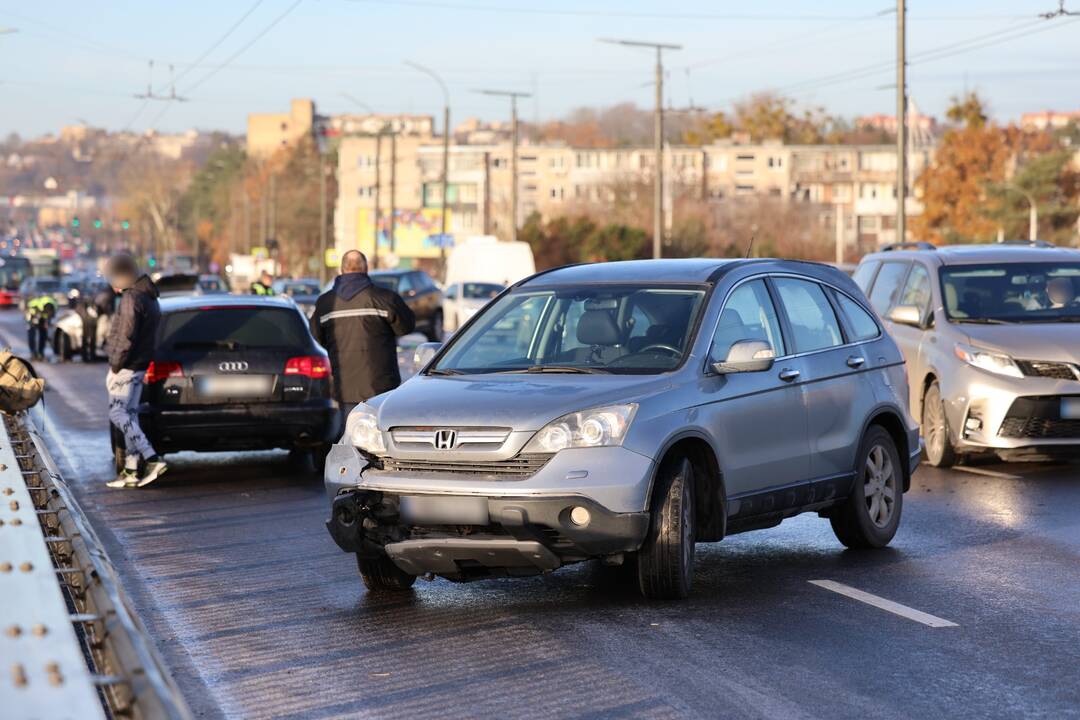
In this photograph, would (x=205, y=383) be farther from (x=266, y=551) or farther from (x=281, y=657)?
(x=281, y=657)

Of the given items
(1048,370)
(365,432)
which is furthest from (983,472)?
(365,432)

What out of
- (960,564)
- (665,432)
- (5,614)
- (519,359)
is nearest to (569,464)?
(665,432)

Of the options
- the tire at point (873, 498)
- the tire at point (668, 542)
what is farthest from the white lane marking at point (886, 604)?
the tire at point (873, 498)

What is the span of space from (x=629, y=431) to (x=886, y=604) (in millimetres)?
1493

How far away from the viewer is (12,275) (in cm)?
9969

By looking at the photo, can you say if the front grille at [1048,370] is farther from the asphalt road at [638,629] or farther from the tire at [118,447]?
the tire at [118,447]

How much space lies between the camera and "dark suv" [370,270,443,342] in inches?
1683

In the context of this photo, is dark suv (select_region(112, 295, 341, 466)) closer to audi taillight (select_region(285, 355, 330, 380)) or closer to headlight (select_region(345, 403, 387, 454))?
audi taillight (select_region(285, 355, 330, 380))

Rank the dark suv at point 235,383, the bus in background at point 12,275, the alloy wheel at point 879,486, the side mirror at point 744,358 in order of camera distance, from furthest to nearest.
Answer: the bus in background at point 12,275 < the dark suv at point 235,383 < the alloy wheel at point 879,486 < the side mirror at point 744,358

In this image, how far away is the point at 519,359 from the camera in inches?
353

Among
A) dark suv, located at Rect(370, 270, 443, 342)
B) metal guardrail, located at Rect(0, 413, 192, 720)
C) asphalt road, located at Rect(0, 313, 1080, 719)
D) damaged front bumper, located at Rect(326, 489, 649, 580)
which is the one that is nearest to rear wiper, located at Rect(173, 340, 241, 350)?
asphalt road, located at Rect(0, 313, 1080, 719)

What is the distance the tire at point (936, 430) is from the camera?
1416cm

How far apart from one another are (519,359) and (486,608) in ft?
4.56

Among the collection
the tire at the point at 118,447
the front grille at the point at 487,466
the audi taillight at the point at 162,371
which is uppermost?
the front grille at the point at 487,466
